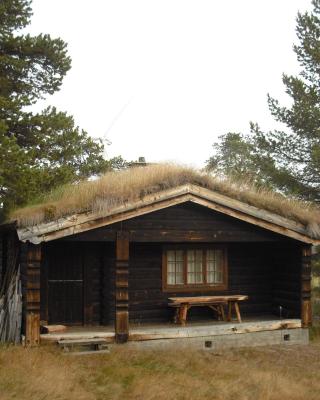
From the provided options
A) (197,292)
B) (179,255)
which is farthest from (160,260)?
(197,292)

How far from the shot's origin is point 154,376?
9414mm

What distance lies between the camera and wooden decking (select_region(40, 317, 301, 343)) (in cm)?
1155

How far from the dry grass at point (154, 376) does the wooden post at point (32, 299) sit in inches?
16.4

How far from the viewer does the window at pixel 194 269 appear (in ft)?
45.8

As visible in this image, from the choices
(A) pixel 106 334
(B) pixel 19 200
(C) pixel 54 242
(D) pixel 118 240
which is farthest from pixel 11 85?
(A) pixel 106 334

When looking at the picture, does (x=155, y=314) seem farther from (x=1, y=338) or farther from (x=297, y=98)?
(x=297, y=98)

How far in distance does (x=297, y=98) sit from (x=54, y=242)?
483 inches

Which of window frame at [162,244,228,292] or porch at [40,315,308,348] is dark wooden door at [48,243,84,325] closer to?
porch at [40,315,308,348]

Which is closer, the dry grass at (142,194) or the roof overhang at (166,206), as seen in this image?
the roof overhang at (166,206)

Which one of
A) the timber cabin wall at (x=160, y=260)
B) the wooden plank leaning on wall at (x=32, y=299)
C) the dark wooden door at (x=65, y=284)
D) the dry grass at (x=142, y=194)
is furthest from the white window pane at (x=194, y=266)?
the wooden plank leaning on wall at (x=32, y=299)

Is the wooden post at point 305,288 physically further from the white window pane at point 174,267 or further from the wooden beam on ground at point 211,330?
the white window pane at point 174,267

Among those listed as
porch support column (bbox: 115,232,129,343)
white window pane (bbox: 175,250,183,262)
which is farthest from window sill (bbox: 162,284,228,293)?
porch support column (bbox: 115,232,129,343)

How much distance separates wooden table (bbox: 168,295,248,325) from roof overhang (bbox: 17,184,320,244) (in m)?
2.13

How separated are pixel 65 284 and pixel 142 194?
325 cm
